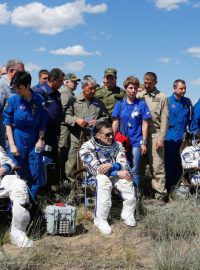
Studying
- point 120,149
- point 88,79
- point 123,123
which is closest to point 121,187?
point 120,149

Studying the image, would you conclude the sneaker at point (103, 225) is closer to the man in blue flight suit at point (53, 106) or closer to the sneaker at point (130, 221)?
the sneaker at point (130, 221)

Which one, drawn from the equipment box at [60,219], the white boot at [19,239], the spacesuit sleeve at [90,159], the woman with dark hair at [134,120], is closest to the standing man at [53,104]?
the woman with dark hair at [134,120]

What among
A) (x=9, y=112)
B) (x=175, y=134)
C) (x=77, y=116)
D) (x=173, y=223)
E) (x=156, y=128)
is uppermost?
(x=9, y=112)

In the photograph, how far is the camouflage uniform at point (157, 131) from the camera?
7.37 meters

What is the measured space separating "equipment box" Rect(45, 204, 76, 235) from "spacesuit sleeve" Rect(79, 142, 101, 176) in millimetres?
792

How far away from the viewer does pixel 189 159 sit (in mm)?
7176

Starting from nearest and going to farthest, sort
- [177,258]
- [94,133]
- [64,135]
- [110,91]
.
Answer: [177,258]
[94,133]
[64,135]
[110,91]

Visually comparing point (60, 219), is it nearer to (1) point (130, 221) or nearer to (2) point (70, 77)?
(1) point (130, 221)

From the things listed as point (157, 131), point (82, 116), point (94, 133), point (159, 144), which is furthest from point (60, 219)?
point (157, 131)

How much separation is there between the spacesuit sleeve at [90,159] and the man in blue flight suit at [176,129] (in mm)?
2052

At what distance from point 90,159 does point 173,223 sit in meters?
1.42

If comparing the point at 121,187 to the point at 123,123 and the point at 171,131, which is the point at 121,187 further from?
the point at 171,131

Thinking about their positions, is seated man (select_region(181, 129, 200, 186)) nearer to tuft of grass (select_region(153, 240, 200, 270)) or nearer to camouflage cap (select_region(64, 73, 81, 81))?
tuft of grass (select_region(153, 240, 200, 270))

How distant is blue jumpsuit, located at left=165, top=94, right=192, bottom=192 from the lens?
7816 mm
